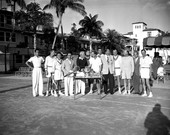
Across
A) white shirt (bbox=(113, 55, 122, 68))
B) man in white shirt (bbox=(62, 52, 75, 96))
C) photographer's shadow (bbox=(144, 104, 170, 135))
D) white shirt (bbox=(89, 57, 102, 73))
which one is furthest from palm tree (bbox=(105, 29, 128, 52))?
photographer's shadow (bbox=(144, 104, 170, 135))

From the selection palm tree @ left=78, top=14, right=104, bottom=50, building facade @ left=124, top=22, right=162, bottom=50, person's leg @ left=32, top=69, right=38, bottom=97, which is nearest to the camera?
person's leg @ left=32, top=69, right=38, bottom=97

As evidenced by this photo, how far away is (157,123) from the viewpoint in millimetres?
5070

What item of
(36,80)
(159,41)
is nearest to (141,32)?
(159,41)

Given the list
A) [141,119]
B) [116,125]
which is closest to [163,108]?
[141,119]

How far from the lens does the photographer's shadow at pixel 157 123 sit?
4.52 metres

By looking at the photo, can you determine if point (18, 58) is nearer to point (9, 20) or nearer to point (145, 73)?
point (9, 20)

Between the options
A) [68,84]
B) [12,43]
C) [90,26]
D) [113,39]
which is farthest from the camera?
[113,39]

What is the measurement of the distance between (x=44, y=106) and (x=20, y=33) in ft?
112

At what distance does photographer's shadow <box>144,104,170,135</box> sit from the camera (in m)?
4.52

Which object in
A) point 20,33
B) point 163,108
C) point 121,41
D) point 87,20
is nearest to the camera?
point 163,108

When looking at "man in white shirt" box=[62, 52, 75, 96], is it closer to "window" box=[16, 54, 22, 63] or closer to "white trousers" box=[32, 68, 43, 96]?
"white trousers" box=[32, 68, 43, 96]

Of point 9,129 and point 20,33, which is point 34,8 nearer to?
point 20,33

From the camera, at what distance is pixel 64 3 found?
31.5m

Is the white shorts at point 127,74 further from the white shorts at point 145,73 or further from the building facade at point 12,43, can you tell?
the building facade at point 12,43
